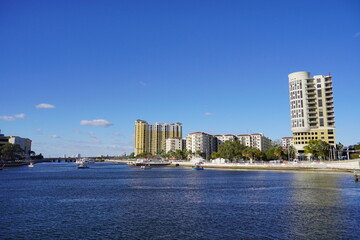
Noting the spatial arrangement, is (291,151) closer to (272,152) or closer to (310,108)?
(272,152)

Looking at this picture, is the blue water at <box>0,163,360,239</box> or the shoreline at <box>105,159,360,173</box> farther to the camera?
the shoreline at <box>105,159,360,173</box>

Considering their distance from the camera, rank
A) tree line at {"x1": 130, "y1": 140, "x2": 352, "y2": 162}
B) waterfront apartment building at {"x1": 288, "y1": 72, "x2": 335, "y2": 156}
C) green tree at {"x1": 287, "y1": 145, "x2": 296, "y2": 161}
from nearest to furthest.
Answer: tree line at {"x1": 130, "y1": 140, "x2": 352, "y2": 162}
green tree at {"x1": 287, "y1": 145, "x2": 296, "y2": 161}
waterfront apartment building at {"x1": 288, "y1": 72, "x2": 335, "y2": 156}

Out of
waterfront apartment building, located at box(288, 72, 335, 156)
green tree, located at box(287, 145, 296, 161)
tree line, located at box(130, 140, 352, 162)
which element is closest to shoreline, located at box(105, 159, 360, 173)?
tree line, located at box(130, 140, 352, 162)

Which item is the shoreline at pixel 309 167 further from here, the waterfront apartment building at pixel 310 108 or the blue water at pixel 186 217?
the blue water at pixel 186 217

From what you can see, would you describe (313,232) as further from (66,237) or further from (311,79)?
(311,79)

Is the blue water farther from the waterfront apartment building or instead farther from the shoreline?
the waterfront apartment building

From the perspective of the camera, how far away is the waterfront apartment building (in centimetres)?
17462

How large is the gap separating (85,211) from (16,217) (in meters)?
8.47

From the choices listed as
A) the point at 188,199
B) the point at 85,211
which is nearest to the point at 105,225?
the point at 85,211

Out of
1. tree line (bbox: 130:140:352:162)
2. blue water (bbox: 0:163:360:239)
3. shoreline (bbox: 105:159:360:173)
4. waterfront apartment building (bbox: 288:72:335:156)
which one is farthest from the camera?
waterfront apartment building (bbox: 288:72:335:156)

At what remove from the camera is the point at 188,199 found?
5012 centimetres

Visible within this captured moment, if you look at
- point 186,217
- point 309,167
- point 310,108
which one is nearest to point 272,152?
point 310,108

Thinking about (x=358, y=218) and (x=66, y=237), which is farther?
(x=358, y=218)

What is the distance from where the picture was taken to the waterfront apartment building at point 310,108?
17462 cm
